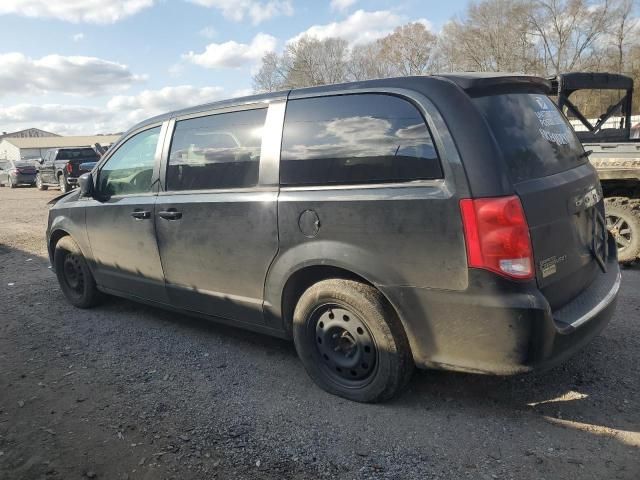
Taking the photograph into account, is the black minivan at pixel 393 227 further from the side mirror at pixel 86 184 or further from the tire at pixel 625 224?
the tire at pixel 625 224

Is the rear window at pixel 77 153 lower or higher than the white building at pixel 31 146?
lower

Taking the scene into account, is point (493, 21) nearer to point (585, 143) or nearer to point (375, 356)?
point (585, 143)

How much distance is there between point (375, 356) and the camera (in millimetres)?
3049

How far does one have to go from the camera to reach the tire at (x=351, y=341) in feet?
9.59

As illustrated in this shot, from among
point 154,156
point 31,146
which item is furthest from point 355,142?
point 31,146

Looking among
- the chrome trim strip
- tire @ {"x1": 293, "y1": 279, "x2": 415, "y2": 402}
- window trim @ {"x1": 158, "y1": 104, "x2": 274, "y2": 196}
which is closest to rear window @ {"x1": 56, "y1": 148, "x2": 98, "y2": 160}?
window trim @ {"x1": 158, "y1": 104, "x2": 274, "y2": 196}

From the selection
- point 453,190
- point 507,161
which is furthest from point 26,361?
point 507,161

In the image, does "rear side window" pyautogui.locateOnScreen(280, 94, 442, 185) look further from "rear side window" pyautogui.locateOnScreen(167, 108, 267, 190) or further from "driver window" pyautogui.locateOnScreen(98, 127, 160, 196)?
"driver window" pyautogui.locateOnScreen(98, 127, 160, 196)

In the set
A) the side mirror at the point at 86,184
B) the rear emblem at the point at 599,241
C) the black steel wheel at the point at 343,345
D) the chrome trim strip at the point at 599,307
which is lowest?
the black steel wheel at the point at 343,345

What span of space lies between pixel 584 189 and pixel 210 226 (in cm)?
238

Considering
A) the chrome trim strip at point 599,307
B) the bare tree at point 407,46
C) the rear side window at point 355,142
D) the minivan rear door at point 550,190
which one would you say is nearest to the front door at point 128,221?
the rear side window at point 355,142

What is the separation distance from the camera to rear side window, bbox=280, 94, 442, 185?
2795 millimetres

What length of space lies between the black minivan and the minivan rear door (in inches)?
0.5

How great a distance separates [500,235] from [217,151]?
6.82 feet
